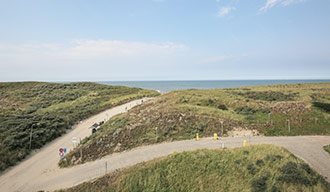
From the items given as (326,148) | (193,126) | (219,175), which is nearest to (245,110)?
(193,126)

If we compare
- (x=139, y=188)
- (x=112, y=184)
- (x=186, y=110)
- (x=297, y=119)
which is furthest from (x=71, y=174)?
(x=297, y=119)

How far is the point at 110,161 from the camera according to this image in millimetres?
16062

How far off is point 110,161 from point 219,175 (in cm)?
983

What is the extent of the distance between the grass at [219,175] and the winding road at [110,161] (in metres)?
1.54

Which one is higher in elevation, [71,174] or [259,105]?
[259,105]

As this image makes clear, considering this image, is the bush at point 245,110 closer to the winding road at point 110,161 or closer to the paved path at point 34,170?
the winding road at point 110,161

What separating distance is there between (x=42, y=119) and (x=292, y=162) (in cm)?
3454

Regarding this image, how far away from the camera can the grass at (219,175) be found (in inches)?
452

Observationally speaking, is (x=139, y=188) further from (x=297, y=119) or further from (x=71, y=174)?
(x=297, y=119)

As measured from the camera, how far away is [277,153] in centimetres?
1433

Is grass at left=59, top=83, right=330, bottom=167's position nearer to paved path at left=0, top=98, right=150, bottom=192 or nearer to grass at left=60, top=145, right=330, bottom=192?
paved path at left=0, top=98, right=150, bottom=192

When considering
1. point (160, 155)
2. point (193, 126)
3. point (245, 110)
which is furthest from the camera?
point (245, 110)

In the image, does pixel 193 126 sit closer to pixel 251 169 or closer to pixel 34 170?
pixel 251 169

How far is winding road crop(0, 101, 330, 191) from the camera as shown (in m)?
14.1
